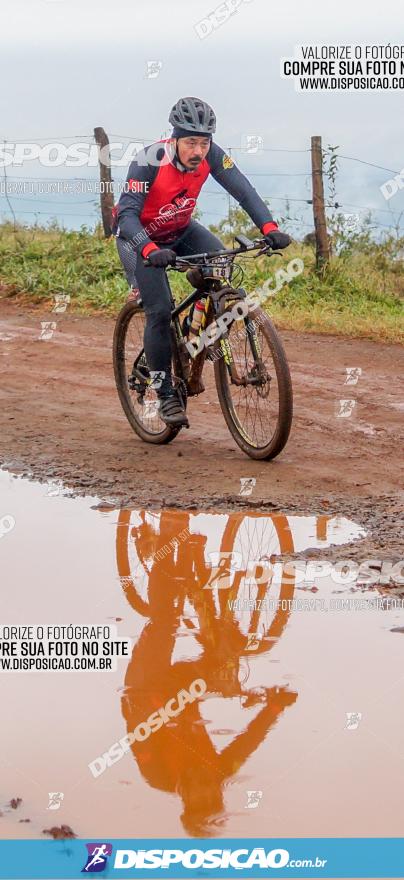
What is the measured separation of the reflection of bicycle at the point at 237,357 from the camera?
7117 mm

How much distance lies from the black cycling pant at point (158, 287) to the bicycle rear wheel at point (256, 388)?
409mm

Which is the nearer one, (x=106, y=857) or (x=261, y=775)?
(x=106, y=857)

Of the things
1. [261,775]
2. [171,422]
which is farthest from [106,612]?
[171,422]

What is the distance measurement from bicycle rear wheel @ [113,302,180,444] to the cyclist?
1.14 ft

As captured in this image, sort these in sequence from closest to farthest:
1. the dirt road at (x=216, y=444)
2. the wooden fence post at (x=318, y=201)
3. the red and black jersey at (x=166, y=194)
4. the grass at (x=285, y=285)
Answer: the dirt road at (x=216, y=444) < the red and black jersey at (x=166, y=194) < the grass at (x=285, y=285) < the wooden fence post at (x=318, y=201)

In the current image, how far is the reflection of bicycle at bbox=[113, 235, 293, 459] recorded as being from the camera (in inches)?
280

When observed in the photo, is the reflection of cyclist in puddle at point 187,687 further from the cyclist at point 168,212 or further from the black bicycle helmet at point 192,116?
the black bicycle helmet at point 192,116

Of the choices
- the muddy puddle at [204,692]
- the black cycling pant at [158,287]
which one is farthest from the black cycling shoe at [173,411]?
the muddy puddle at [204,692]

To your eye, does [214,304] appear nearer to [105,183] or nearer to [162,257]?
[162,257]

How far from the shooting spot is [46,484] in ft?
24.0

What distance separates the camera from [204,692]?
4270mm

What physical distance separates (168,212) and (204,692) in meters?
3.94

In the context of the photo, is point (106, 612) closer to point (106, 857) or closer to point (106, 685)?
point (106, 685)

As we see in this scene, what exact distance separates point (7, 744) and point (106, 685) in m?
0.58
